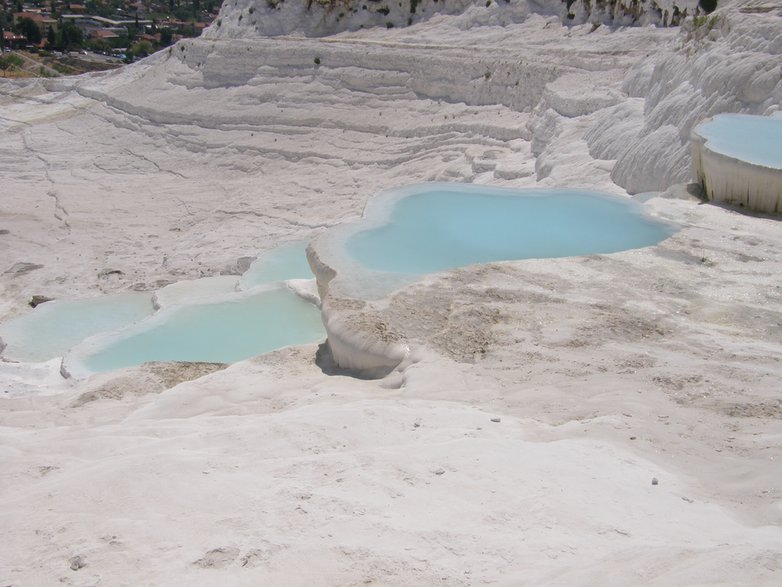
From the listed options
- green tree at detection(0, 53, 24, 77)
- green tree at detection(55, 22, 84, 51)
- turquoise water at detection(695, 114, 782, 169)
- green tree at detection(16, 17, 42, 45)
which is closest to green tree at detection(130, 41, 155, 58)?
green tree at detection(55, 22, 84, 51)

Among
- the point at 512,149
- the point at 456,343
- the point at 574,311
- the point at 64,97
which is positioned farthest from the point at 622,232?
the point at 64,97

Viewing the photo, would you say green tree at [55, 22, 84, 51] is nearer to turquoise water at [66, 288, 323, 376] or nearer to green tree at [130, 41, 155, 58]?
green tree at [130, 41, 155, 58]

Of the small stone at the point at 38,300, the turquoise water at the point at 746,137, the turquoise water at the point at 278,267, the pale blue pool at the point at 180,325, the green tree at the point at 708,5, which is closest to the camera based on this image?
the pale blue pool at the point at 180,325

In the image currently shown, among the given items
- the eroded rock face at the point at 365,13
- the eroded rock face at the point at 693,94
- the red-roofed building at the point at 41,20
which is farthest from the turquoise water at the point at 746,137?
the red-roofed building at the point at 41,20

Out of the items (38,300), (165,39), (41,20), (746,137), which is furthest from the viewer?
(41,20)

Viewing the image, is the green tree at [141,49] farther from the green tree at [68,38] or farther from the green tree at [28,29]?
the green tree at [28,29]

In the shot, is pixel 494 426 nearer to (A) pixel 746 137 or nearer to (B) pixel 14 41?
(A) pixel 746 137

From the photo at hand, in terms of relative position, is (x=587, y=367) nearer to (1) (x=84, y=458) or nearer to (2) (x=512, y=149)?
(1) (x=84, y=458)

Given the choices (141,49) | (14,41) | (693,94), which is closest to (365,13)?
(693,94)
